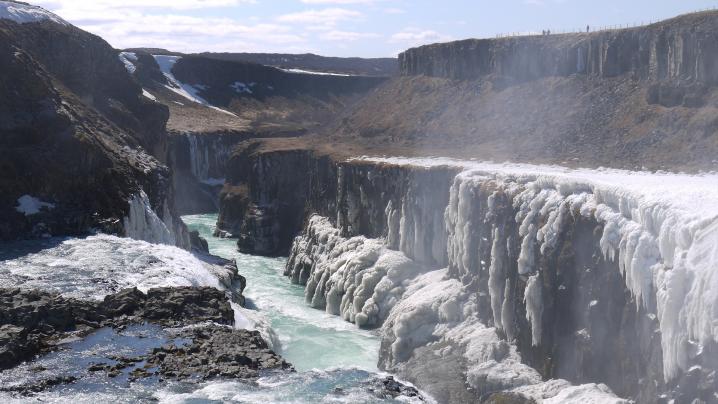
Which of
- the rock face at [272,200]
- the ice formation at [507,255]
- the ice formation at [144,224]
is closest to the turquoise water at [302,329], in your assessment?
the ice formation at [507,255]

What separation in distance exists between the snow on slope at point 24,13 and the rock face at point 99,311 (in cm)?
4213

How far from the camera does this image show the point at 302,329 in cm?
5603

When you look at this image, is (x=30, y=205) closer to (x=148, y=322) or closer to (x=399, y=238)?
(x=148, y=322)

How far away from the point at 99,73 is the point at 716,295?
5816 cm

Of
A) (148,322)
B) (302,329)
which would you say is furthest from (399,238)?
(148,322)

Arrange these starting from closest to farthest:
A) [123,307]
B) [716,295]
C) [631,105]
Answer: [716,295]
[123,307]
[631,105]

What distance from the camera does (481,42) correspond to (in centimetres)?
9206

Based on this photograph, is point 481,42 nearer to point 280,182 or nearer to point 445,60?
point 445,60

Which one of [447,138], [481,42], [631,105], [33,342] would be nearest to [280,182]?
[447,138]

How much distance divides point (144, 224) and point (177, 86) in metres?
113

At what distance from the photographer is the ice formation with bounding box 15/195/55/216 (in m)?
47.3

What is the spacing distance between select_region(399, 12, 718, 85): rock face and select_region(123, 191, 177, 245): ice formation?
120 feet

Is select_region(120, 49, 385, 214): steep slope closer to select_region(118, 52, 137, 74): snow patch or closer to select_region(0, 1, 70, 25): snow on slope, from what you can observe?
select_region(118, 52, 137, 74): snow patch

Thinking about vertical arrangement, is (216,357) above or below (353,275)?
above
